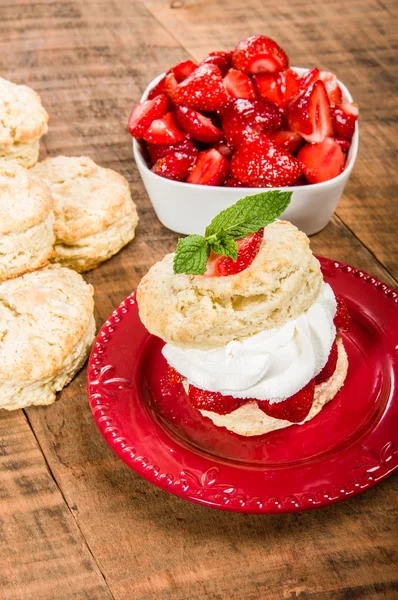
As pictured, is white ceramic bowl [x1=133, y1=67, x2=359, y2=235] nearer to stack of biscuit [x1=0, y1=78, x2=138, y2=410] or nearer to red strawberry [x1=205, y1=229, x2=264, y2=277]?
stack of biscuit [x1=0, y1=78, x2=138, y2=410]

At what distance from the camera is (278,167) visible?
225cm

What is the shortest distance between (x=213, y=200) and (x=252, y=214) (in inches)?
26.0

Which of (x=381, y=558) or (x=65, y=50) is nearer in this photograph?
(x=381, y=558)

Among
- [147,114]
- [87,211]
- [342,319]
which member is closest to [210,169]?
[147,114]

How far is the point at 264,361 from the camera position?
170 cm

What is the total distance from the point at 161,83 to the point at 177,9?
4.58 feet

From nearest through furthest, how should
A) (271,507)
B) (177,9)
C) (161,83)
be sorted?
(271,507)
(161,83)
(177,9)

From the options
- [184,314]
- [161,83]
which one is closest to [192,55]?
[161,83]

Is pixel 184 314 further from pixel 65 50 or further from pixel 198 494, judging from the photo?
pixel 65 50

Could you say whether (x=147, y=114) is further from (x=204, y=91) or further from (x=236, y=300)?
(x=236, y=300)

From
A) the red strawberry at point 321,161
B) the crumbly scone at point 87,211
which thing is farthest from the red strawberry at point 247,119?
the crumbly scone at point 87,211

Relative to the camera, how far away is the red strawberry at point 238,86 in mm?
2385

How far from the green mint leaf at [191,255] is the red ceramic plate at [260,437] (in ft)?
1.38

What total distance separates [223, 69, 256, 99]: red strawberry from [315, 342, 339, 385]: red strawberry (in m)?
0.94
